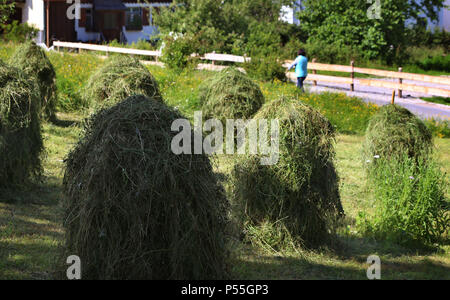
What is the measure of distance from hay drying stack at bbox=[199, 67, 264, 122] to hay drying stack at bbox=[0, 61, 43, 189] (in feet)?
14.5

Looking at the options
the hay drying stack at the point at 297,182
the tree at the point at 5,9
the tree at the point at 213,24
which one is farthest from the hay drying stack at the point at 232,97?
the tree at the point at 213,24

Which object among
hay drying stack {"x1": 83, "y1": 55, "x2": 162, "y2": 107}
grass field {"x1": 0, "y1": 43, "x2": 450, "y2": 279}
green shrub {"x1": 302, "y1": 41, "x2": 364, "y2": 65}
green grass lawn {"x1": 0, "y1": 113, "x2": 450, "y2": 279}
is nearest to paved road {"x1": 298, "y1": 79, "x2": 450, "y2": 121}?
green shrub {"x1": 302, "y1": 41, "x2": 364, "y2": 65}

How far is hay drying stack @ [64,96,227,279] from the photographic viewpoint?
4.33 m

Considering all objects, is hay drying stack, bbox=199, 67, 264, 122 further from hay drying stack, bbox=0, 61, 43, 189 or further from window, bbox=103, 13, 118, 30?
window, bbox=103, 13, 118, 30

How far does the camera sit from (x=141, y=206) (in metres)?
4.34

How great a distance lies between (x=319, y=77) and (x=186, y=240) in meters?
18.8

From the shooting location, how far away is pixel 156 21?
2945cm

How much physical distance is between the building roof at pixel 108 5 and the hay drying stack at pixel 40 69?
96.0ft

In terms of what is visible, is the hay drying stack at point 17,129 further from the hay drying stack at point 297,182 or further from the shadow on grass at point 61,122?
the shadow on grass at point 61,122

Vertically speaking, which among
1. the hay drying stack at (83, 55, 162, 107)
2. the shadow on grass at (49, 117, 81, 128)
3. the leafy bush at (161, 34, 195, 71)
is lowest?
the shadow on grass at (49, 117, 81, 128)

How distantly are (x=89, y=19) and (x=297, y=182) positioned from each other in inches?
1495

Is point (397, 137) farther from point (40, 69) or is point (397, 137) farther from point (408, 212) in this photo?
point (40, 69)
